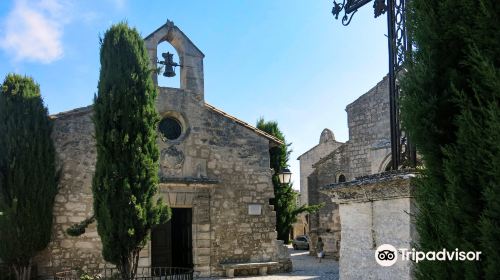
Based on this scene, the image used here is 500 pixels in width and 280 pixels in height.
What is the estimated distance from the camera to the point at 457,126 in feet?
7.21

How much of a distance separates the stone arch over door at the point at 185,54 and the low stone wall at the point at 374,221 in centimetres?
1048

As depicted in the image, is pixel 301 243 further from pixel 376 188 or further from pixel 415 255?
pixel 415 255

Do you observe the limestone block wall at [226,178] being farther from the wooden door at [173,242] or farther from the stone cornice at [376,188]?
the stone cornice at [376,188]

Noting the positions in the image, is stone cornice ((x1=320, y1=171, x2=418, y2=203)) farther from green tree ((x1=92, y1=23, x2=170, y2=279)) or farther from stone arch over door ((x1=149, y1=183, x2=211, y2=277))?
stone arch over door ((x1=149, y1=183, x2=211, y2=277))

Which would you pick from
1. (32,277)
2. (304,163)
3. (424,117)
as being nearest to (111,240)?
(32,277)

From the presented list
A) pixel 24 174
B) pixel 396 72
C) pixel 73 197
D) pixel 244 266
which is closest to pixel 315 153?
pixel 244 266

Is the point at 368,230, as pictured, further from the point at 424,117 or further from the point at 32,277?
the point at 32,277

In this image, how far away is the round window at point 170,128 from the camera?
1291 centimetres

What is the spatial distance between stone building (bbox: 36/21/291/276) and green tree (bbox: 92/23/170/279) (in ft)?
5.72

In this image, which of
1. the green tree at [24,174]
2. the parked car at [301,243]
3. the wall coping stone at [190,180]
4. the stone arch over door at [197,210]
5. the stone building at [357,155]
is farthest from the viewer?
the parked car at [301,243]

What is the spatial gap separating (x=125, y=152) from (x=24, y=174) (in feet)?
8.36

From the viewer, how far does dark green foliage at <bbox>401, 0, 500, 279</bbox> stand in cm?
193

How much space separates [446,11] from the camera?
2232 millimetres

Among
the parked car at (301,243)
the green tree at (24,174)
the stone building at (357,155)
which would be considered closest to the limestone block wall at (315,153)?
the parked car at (301,243)
